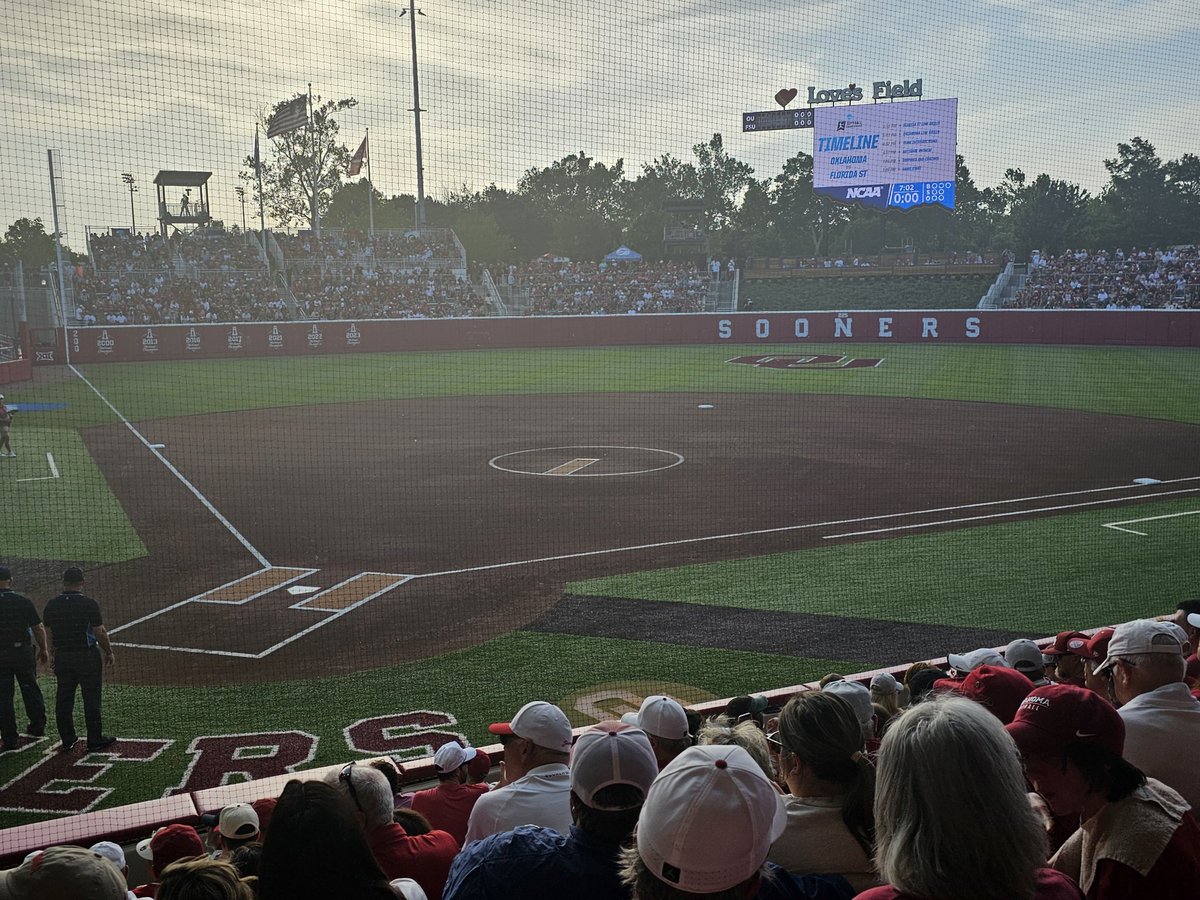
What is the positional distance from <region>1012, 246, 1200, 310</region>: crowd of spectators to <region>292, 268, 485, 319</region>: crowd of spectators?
22457 mm

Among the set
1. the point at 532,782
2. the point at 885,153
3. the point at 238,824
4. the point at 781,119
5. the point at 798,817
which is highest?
the point at 781,119

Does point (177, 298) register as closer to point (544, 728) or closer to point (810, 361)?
point (810, 361)

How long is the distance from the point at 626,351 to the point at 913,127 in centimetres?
1354

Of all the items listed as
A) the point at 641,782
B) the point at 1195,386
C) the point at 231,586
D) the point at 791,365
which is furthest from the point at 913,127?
the point at 641,782

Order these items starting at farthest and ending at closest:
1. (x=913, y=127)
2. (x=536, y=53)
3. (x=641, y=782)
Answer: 1. (x=913, y=127)
2. (x=536, y=53)
3. (x=641, y=782)

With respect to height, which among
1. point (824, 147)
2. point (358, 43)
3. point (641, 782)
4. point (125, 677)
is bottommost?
point (125, 677)

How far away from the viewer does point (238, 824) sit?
4395 mm

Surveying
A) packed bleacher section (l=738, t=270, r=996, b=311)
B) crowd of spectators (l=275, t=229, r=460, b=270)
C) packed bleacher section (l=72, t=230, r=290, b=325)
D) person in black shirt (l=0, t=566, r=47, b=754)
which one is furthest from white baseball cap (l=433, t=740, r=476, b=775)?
packed bleacher section (l=738, t=270, r=996, b=311)

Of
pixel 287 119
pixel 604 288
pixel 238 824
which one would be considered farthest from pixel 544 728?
pixel 604 288

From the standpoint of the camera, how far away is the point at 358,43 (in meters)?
11.7

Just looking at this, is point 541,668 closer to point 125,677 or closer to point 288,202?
point 125,677

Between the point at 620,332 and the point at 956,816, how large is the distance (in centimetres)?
4263

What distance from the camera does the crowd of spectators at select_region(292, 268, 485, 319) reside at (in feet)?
138

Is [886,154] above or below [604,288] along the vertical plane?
→ above
